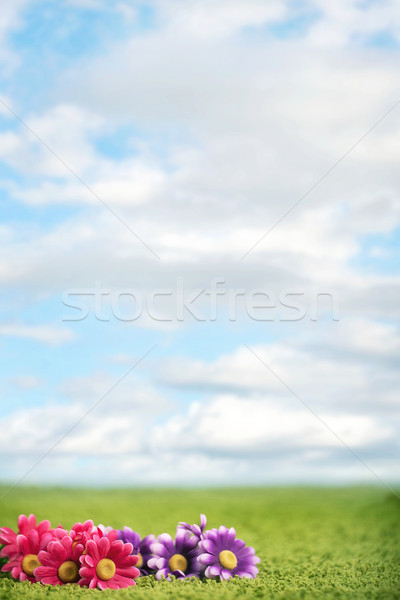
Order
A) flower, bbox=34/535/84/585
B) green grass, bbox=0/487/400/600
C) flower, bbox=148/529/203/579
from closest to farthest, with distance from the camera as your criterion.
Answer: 1. green grass, bbox=0/487/400/600
2. flower, bbox=34/535/84/585
3. flower, bbox=148/529/203/579

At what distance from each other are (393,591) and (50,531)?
168 centimetres

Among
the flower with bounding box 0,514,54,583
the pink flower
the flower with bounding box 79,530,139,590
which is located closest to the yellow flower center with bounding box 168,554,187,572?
the flower with bounding box 79,530,139,590

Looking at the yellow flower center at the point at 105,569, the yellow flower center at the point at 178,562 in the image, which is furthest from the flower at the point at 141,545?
the yellow flower center at the point at 105,569

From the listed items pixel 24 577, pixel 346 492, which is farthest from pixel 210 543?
pixel 346 492

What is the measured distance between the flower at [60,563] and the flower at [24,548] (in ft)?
0.38

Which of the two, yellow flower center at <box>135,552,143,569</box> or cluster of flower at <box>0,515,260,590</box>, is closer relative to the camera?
cluster of flower at <box>0,515,260,590</box>

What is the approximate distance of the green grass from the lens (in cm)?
303

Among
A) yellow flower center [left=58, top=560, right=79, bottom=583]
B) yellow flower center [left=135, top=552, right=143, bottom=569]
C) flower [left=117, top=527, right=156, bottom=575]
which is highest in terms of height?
flower [left=117, top=527, right=156, bottom=575]

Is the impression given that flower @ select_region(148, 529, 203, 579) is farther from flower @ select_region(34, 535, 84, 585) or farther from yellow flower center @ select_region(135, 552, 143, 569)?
flower @ select_region(34, 535, 84, 585)

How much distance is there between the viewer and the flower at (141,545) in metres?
3.35

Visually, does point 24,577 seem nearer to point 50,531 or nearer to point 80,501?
point 50,531

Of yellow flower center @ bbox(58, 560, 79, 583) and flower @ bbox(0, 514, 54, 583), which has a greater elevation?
flower @ bbox(0, 514, 54, 583)

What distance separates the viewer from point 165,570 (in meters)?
3.26

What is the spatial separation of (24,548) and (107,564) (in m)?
0.51
